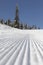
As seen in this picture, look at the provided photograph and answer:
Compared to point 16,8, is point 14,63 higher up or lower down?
lower down

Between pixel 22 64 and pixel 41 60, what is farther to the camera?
pixel 41 60

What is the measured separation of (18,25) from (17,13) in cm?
686

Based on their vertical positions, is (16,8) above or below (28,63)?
above

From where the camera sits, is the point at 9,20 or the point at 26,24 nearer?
the point at 9,20

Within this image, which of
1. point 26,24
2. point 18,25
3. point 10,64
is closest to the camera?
point 10,64

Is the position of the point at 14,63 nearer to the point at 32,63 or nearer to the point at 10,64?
the point at 10,64

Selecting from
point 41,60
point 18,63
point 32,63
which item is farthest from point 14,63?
point 41,60

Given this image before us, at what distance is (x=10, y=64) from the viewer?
110 inches

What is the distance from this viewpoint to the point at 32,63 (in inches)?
113

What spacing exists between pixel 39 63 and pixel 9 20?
66.5 metres

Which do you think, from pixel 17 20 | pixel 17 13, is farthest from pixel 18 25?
pixel 17 13

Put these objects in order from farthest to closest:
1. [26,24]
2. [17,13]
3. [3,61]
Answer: [26,24] → [17,13] → [3,61]

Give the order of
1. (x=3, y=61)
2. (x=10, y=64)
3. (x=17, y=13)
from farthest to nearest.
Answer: (x=17, y=13) → (x=3, y=61) → (x=10, y=64)

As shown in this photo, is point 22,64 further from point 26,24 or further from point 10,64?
point 26,24
